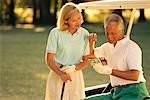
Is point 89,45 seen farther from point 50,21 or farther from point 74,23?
point 50,21

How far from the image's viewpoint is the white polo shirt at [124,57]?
530cm

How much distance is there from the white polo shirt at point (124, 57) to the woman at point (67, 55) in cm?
28

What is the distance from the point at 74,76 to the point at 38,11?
28792 millimetres

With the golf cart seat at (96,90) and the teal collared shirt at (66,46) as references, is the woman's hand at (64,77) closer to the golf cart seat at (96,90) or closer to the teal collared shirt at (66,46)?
the teal collared shirt at (66,46)

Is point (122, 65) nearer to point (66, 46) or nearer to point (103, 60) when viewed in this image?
point (103, 60)

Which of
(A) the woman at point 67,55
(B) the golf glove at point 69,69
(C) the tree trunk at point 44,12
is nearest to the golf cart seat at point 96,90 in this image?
(A) the woman at point 67,55

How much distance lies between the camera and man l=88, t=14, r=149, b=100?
5309 millimetres

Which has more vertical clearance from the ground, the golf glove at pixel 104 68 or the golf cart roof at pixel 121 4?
the golf cart roof at pixel 121 4

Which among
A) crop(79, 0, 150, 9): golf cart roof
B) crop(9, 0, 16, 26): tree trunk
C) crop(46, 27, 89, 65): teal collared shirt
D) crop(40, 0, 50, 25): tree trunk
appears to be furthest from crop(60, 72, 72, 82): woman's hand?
crop(40, 0, 50, 25): tree trunk

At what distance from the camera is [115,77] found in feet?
18.2

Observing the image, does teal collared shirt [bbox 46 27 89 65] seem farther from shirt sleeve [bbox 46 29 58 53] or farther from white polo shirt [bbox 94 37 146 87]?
white polo shirt [bbox 94 37 146 87]

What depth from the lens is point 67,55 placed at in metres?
5.52

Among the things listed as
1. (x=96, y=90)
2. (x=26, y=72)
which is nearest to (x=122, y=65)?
(x=96, y=90)

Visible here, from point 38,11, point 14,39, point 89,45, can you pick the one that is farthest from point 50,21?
point 89,45
